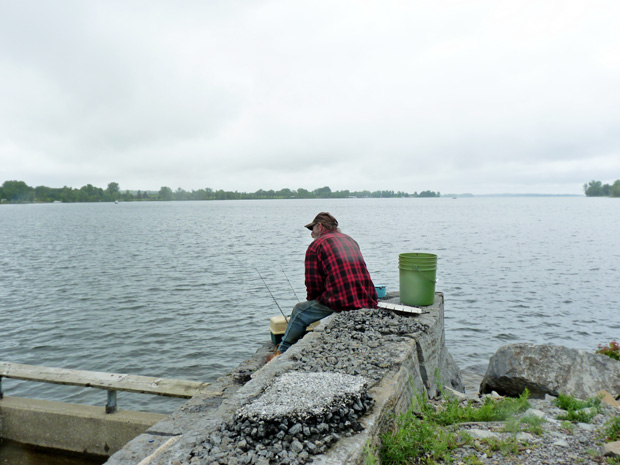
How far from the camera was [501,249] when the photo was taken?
2984 centimetres

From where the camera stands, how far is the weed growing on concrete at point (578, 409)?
4527mm

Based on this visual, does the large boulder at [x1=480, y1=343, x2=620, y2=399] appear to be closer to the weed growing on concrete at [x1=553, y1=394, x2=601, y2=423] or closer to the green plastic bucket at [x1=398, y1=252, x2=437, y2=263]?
the weed growing on concrete at [x1=553, y1=394, x2=601, y2=423]

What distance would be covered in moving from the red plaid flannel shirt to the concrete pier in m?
0.50

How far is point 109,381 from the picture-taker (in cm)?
570

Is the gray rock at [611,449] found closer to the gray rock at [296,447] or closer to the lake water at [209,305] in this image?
the gray rock at [296,447]

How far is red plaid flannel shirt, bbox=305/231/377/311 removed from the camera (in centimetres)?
605

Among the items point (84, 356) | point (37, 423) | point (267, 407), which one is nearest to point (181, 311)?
point (84, 356)

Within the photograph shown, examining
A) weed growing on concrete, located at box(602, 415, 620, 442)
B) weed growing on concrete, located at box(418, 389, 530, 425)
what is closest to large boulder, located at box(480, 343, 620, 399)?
weed growing on concrete, located at box(418, 389, 530, 425)

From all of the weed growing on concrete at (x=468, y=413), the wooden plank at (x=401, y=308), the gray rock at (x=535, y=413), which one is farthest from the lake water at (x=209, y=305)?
the weed growing on concrete at (x=468, y=413)

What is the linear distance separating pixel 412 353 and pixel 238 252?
24835mm

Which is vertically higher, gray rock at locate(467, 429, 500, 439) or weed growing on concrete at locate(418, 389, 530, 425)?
gray rock at locate(467, 429, 500, 439)

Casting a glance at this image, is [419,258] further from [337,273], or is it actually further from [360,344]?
[360,344]

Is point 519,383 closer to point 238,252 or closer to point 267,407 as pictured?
point 267,407

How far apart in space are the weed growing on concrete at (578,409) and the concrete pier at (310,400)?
1335mm
